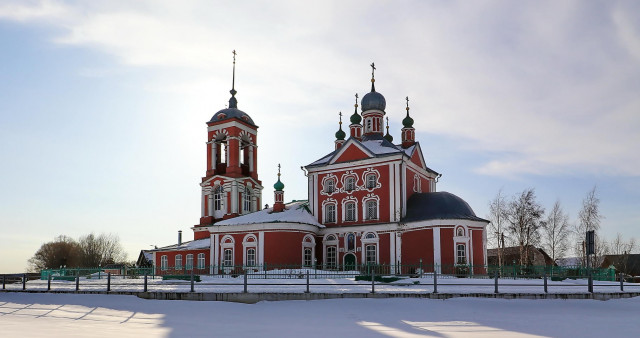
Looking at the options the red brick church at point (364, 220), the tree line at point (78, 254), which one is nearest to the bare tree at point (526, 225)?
the red brick church at point (364, 220)

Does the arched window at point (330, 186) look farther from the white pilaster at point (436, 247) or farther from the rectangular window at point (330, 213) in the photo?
the white pilaster at point (436, 247)

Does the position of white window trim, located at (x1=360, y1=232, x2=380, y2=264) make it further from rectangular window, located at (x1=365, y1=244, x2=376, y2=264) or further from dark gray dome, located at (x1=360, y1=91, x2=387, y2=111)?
dark gray dome, located at (x1=360, y1=91, x2=387, y2=111)

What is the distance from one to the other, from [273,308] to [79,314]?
16.2 ft

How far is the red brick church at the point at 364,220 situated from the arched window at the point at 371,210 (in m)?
0.07

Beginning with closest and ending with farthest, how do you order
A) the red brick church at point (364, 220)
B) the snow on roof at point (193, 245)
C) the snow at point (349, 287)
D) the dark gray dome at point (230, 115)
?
the snow at point (349, 287), the red brick church at point (364, 220), the snow on roof at point (193, 245), the dark gray dome at point (230, 115)

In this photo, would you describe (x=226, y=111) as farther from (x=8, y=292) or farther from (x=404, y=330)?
(x=404, y=330)

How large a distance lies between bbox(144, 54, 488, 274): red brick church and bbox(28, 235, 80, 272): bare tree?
2094 inches

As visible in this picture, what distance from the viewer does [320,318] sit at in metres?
13.2

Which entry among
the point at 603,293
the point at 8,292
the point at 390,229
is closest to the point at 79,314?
the point at 8,292

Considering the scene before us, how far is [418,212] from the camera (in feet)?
123

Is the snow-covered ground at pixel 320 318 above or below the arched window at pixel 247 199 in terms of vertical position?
below

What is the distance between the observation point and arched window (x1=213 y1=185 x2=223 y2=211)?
162 ft

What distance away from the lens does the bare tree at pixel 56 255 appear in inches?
3529

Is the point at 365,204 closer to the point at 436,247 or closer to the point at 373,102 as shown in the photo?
the point at 436,247
